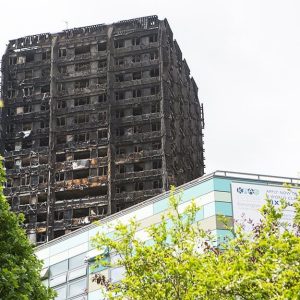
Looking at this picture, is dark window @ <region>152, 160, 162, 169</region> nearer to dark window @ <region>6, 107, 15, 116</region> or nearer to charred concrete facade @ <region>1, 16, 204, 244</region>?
charred concrete facade @ <region>1, 16, 204, 244</region>

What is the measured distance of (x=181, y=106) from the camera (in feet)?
342

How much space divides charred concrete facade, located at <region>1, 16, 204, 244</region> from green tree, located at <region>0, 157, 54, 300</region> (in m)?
64.2

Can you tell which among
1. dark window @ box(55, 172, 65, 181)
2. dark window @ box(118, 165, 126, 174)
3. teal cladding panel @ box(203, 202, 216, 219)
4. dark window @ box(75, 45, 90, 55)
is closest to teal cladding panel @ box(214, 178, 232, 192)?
teal cladding panel @ box(203, 202, 216, 219)

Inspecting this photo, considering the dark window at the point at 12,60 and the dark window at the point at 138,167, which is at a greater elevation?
the dark window at the point at 12,60

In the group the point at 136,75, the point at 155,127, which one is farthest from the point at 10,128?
the point at 155,127

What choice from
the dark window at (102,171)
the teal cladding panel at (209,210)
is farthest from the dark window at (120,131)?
the teal cladding panel at (209,210)

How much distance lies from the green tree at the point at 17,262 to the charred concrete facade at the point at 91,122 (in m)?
64.2

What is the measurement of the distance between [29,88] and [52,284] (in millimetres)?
52776

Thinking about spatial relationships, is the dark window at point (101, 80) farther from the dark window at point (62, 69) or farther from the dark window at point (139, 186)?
the dark window at point (139, 186)

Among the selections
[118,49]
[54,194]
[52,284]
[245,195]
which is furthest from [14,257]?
[118,49]

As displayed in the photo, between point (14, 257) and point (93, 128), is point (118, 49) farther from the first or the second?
point (14, 257)

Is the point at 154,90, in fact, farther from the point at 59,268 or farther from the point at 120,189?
the point at 59,268

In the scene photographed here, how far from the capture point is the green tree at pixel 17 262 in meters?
24.0

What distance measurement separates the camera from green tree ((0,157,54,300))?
24.0 m
